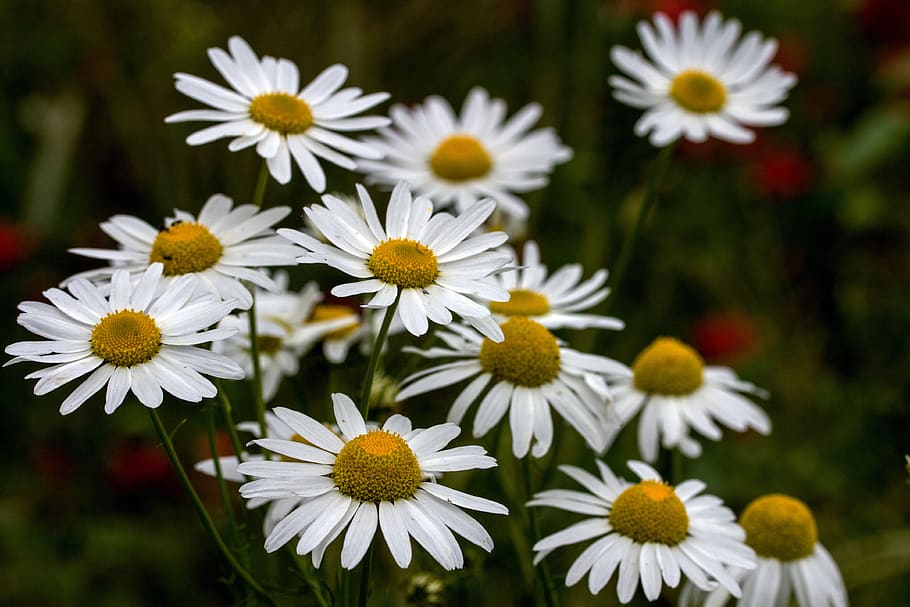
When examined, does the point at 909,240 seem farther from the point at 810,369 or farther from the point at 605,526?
the point at 605,526

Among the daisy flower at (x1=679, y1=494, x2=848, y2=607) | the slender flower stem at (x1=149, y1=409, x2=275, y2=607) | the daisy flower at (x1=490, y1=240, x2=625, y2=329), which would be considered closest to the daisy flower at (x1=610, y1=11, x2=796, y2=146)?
the daisy flower at (x1=490, y1=240, x2=625, y2=329)

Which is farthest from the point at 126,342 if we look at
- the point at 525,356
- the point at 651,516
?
the point at 651,516

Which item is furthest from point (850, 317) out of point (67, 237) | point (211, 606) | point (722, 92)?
point (67, 237)

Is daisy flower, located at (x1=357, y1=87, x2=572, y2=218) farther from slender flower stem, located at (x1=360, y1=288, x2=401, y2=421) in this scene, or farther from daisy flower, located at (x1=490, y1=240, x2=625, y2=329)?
slender flower stem, located at (x1=360, y1=288, x2=401, y2=421)

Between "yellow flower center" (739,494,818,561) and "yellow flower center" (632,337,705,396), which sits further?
"yellow flower center" (632,337,705,396)

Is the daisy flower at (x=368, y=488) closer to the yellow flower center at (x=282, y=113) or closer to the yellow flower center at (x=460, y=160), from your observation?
the yellow flower center at (x=282, y=113)

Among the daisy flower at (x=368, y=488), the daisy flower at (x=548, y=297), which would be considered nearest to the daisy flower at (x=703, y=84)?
the daisy flower at (x=548, y=297)

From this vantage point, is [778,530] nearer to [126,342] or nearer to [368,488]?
[368,488]
